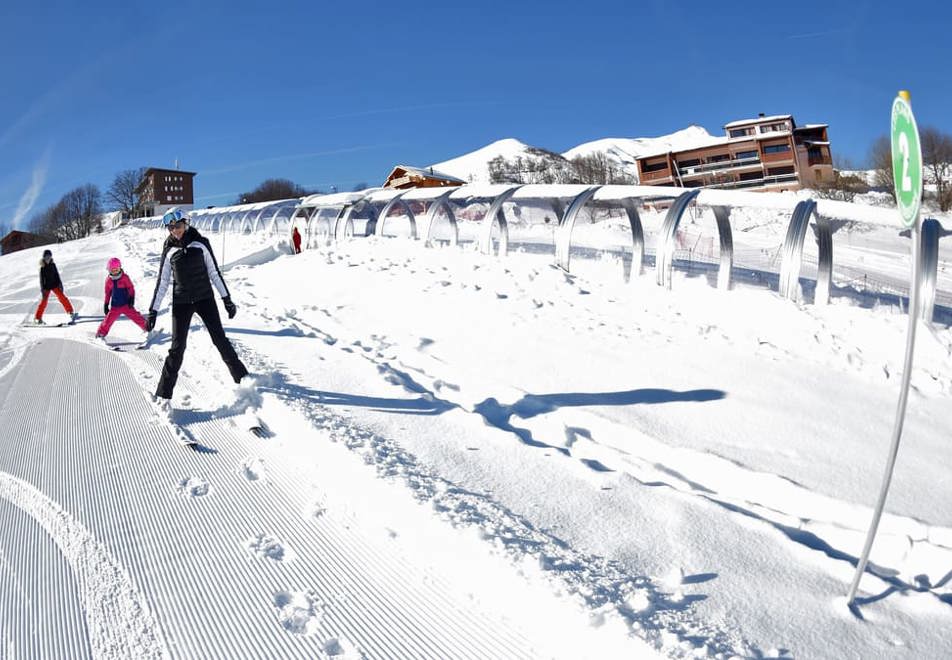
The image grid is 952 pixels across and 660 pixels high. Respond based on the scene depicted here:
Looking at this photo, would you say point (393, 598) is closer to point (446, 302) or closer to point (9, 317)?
point (446, 302)

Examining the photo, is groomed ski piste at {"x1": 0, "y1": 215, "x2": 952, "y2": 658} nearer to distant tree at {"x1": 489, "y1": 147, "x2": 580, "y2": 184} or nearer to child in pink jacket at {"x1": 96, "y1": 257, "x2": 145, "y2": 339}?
child in pink jacket at {"x1": 96, "y1": 257, "x2": 145, "y2": 339}

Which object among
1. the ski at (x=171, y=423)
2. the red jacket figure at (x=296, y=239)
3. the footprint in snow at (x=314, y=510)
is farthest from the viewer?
the red jacket figure at (x=296, y=239)

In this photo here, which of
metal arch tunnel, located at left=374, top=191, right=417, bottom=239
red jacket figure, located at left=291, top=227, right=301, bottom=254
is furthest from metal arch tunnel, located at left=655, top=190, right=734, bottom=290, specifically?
red jacket figure, located at left=291, top=227, right=301, bottom=254

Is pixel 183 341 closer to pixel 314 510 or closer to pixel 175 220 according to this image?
pixel 175 220

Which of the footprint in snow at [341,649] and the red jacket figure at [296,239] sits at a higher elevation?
the red jacket figure at [296,239]

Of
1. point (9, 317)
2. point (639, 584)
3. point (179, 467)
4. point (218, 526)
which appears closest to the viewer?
point (639, 584)

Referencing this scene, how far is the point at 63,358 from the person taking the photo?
782 centimetres

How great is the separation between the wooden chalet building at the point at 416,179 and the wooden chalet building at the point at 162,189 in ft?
162

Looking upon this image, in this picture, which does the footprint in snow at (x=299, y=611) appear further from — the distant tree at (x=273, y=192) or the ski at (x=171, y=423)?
the distant tree at (x=273, y=192)

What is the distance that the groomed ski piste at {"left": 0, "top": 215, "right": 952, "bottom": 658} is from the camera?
2.49 m

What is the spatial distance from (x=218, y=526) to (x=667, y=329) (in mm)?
6036

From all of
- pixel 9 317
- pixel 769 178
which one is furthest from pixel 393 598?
pixel 769 178

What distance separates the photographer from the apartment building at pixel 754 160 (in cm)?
5572

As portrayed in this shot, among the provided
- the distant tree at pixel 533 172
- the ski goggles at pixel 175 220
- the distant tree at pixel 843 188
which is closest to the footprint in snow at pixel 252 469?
the ski goggles at pixel 175 220
